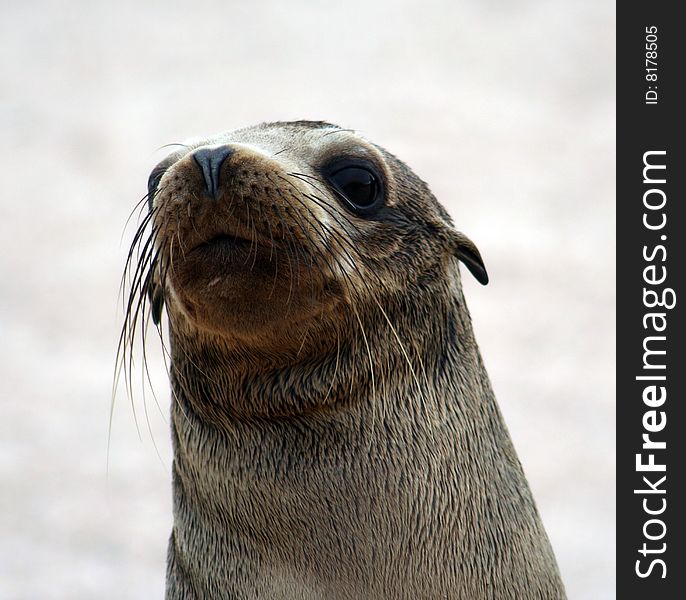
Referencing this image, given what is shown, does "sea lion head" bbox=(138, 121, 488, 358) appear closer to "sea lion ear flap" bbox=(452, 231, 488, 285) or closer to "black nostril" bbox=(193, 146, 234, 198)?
"black nostril" bbox=(193, 146, 234, 198)

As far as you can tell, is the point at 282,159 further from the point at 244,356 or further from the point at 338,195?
the point at 244,356

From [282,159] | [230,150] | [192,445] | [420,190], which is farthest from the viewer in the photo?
[420,190]

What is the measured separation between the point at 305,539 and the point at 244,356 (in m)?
0.71

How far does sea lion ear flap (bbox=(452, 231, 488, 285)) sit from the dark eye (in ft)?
1.64

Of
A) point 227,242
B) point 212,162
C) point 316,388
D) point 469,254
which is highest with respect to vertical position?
point 469,254

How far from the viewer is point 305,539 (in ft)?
11.5

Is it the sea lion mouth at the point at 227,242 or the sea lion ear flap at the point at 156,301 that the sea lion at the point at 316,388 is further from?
the sea lion ear flap at the point at 156,301

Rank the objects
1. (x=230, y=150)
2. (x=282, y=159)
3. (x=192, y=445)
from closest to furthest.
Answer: (x=230, y=150), (x=282, y=159), (x=192, y=445)

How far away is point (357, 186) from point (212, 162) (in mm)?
729

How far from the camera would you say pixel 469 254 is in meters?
4.13

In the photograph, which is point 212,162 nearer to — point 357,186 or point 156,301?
point 357,186

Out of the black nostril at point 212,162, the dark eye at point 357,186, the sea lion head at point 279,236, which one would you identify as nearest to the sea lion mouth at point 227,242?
the sea lion head at point 279,236

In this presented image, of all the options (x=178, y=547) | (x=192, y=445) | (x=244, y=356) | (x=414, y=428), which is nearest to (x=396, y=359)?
(x=414, y=428)

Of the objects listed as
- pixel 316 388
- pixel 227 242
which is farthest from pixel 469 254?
pixel 227 242
